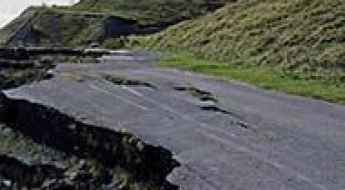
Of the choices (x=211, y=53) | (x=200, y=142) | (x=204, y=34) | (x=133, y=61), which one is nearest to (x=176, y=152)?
(x=200, y=142)

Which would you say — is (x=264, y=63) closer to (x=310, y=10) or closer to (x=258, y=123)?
(x=310, y=10)

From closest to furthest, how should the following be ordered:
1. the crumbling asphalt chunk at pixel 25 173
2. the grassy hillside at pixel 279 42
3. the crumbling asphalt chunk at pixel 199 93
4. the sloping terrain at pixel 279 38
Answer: the crumbling asphalt chunk at pixel 25 173
the crumbling asphalt chunk at pixel 199 93
the grassy hillside at pixel 279 42
the sloping terrain at pixel 279 38

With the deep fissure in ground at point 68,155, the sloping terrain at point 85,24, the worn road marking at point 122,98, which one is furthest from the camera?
the sloping terrain at point 85,24

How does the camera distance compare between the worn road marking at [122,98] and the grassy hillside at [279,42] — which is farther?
the grassy hillside at [279,42]

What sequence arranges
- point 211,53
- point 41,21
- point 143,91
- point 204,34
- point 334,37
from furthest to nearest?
point 41,21 < point 204,34 < point 211,53 < point 334,37 < point 143,91

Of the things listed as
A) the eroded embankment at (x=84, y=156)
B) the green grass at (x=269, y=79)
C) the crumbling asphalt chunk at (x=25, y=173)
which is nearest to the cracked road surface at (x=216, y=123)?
the eroded embankment at (x=84, y=156)

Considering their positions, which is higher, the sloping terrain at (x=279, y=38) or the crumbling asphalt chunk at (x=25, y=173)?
the sloping terrain at (x=279, y=38)

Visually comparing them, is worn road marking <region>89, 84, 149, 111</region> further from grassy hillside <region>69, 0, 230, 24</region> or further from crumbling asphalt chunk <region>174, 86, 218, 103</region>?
grassy hillside <region>69, 0, 230, 24</region>

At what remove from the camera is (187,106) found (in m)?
13.0

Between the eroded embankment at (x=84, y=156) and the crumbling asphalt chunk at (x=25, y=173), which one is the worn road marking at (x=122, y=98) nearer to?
the eroded embankment at (x=84, y=156)

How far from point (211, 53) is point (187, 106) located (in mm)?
13490

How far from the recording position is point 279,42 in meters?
23.2

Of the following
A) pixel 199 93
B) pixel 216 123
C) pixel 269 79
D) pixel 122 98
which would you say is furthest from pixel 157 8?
pixel 216 123

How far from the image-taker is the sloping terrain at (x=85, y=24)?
6119cm
